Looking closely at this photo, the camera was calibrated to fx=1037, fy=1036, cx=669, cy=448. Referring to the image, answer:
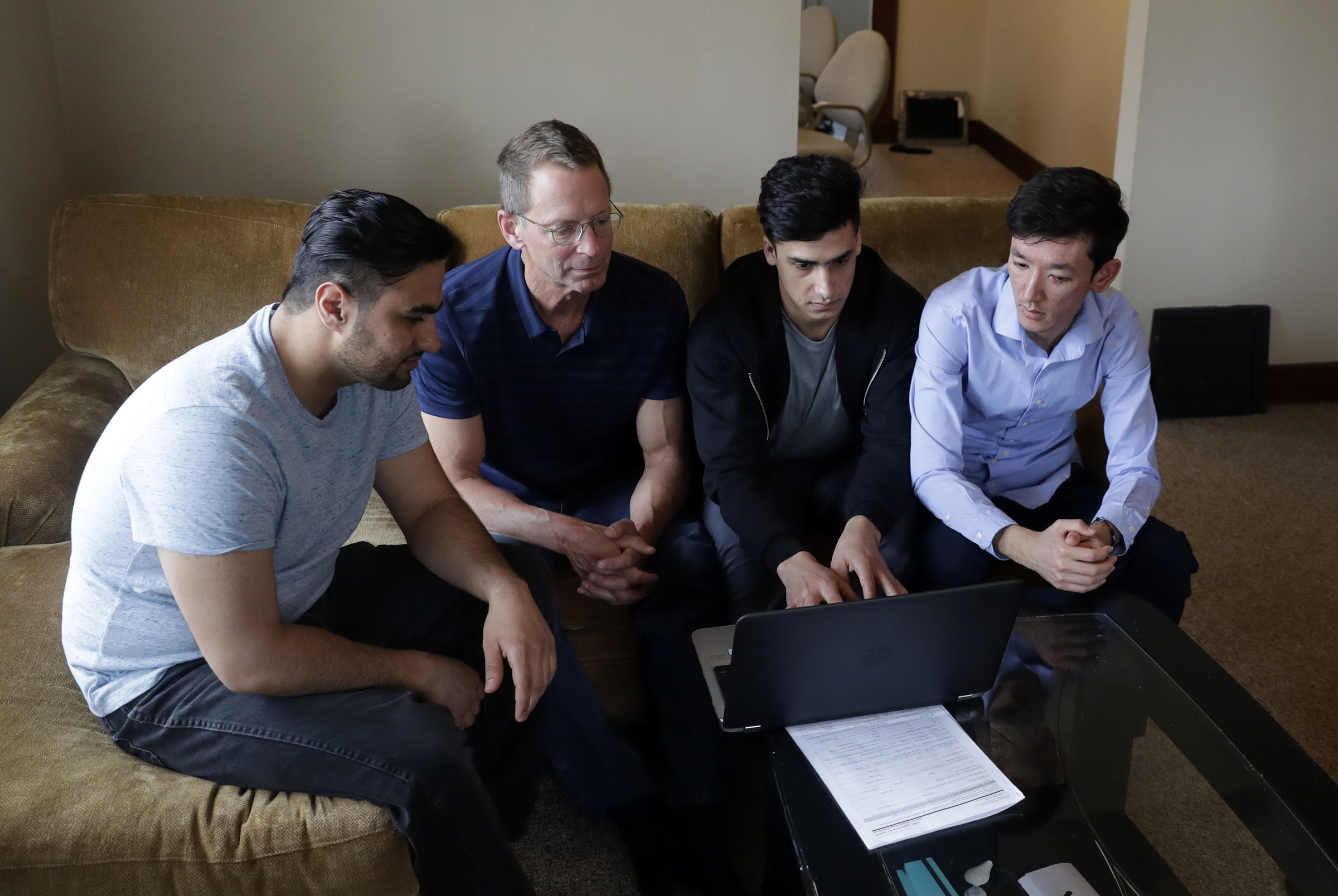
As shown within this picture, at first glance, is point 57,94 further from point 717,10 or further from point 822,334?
point 822,334

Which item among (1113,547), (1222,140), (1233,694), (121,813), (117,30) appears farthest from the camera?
(1222,140)

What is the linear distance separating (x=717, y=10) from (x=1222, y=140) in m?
1.65

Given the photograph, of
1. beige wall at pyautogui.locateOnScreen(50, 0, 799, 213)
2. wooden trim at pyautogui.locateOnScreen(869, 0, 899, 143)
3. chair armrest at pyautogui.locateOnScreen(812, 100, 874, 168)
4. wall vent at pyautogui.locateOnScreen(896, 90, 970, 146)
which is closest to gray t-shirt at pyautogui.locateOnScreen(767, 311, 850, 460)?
beige wall at pyautogui.locateOnScreen(50, 0, 799, 213)

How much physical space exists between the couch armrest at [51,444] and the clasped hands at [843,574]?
1.18 meters

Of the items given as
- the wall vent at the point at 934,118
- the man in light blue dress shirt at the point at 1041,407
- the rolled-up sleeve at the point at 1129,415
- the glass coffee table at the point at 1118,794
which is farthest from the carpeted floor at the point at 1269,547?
the wall vent at the point at 934,118

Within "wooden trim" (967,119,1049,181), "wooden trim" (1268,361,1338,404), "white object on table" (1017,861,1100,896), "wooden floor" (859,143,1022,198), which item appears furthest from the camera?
"wooden trim" (967,119,1049,181)

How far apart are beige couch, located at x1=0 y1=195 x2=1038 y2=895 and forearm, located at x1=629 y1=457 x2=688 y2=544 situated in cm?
16

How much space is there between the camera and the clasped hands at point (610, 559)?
5.53 feet

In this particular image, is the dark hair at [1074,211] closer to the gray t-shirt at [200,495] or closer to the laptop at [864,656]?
the laptop at [864,656]

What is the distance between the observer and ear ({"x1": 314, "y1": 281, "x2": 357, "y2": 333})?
124 centimetres

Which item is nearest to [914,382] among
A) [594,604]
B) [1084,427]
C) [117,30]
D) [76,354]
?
[1084,427]

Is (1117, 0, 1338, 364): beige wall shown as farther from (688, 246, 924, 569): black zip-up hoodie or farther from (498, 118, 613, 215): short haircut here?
(498, 118, 613, 215): short haircut

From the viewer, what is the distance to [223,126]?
96.8 inches

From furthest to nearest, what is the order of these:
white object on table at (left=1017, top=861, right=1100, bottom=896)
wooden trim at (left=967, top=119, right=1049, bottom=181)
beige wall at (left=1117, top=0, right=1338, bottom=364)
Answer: wooden trim at (left=967, top=119, right=1049, bottom=181) → beige wall at (left=1117, top=0, right=1338, bottom=364) → white object on table at (left=1017, top=861, right=1100, bottom=896)
